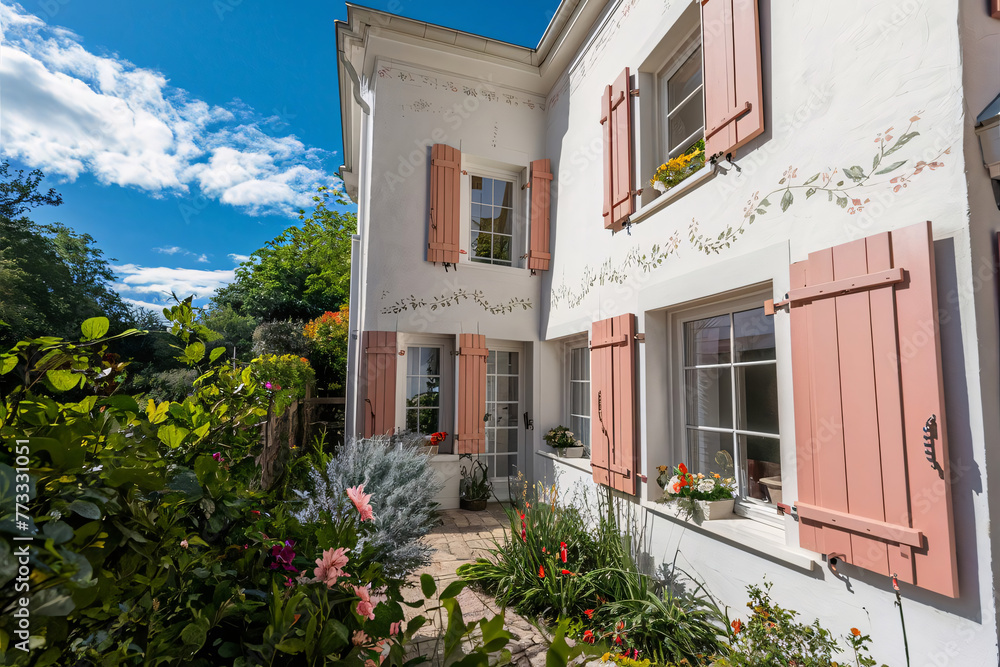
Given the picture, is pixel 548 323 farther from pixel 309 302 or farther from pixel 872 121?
pixel 309 302

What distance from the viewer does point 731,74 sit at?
290 centimetres

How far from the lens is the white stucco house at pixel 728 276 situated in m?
1.84

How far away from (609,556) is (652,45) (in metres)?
3.74

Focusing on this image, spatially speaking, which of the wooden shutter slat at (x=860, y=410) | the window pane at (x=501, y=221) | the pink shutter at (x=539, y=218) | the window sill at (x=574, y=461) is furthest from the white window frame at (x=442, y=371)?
the wooden shutter slat at (x=860, y=410)

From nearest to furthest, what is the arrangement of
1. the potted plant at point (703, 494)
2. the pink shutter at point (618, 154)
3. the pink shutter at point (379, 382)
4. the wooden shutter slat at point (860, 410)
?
1. the wooden shutter slat at point (860, 410)
2. the potted plant at point (703, 494)
3. the pink shutter at point (618, 154)
4. the pink shutter at point (379, 382)

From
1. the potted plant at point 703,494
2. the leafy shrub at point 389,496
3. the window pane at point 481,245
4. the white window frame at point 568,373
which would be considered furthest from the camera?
the window pane at point 481,245

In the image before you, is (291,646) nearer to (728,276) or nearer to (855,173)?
(855,173)

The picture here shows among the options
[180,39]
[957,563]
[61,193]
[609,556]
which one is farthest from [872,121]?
[61,193]

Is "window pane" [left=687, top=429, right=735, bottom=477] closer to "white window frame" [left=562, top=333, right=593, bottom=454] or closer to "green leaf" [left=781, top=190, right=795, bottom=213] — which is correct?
"green leaf" [left=781, top=190, right=795, bottom=213]

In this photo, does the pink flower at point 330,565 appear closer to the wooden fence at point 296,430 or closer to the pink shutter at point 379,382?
the wooden fence at point 296,430

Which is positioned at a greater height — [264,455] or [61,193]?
[61,193]

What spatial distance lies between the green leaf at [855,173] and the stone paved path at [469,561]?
2.46 meters

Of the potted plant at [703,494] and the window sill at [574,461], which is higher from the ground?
the potted plant at [703,494]

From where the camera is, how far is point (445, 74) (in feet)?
18.1
